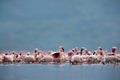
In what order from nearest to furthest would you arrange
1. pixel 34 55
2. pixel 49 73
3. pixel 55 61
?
1. pixel 49 73
2. pixel 55 61
3. pixel 34 55

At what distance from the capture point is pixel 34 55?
25.3ft

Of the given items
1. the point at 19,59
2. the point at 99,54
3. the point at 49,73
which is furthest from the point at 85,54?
the point at 49,73

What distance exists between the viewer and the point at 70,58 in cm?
719

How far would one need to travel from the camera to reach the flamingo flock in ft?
22.1

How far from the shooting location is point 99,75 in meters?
4.62

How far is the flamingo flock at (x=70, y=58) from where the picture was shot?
675cm

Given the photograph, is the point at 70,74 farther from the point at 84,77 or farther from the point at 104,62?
the point at 104,62

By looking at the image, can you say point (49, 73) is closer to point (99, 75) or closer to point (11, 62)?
point (99, 75)

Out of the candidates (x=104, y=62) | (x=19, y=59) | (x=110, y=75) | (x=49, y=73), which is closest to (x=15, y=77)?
(x=49, y=73)

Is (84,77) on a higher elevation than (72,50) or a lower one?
lower

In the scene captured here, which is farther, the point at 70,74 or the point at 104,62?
the point at 104,62

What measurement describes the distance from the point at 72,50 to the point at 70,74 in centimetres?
305

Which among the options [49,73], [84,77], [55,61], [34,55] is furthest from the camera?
[34,55]

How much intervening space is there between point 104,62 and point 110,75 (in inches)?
79.1
